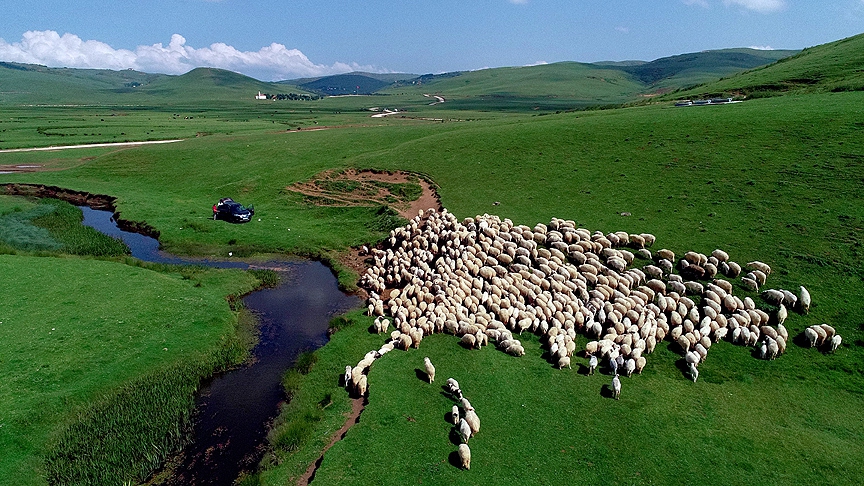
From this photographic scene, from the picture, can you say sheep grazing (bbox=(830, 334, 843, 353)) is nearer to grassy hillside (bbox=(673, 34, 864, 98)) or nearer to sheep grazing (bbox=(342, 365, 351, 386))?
sheep grazing (bbox=(342, 365, 351, 386))

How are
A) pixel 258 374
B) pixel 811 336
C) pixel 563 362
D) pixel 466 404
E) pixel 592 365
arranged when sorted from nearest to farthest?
pixel 466 404
pixel 592 365
pixel 563 362
pixel 811 336
pixel 258 374

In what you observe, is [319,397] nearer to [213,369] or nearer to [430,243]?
[213,369]

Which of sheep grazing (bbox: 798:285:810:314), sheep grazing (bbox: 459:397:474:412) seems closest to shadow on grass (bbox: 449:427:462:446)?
sheep grazing (bbox: 459:397:474:412)

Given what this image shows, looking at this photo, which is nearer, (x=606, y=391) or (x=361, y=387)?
(x=606, y=391)

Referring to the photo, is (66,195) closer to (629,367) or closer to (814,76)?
(629,367)

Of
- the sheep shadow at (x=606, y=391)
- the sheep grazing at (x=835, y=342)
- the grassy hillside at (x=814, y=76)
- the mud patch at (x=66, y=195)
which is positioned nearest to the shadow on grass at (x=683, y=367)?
the sheep shadow at (x=606, y=391)

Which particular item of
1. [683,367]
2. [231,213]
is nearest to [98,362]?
[231,213]

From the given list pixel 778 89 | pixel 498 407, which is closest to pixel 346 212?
pixel 498 407
